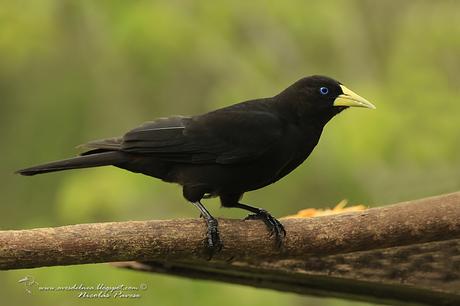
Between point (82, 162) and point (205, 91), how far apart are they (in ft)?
14.2

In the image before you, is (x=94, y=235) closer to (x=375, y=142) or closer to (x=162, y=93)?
(x=375, y=142)

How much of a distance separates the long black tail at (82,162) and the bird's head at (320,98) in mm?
906

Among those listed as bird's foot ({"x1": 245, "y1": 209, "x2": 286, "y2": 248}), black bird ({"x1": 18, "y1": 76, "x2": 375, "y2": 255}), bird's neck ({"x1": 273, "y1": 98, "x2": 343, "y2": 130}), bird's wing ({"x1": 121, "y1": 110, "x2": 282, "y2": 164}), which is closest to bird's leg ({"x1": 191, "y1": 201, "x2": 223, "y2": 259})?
bird's foot ({"x1": 245, "y1": 209, "x2": 286, "y2": 248})

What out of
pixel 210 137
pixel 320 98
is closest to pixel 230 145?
pixel 210 137

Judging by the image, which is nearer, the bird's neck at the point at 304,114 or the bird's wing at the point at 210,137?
the bird's wing at the point at 210,137

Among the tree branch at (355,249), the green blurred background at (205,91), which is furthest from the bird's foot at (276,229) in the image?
the green blurred background at (205,91)

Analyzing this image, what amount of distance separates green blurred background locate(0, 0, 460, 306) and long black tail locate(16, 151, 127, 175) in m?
1.72

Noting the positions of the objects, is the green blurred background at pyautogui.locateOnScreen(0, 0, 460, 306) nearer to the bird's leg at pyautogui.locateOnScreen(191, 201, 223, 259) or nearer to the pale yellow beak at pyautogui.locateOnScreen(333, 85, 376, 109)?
the pale yellow beak at pyautogui.locateOnScreen(333, 85, 376, 109)

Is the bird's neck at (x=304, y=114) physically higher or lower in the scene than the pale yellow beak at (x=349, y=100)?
lower

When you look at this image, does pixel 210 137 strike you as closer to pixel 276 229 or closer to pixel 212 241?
pixel 276 229

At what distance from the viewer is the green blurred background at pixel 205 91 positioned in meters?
6.66


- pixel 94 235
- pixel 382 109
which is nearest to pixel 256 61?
pixel 382 109

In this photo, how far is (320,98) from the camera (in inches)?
177

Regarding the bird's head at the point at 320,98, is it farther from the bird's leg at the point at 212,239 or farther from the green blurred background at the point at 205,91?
the green blurred background at the point at 205,91
